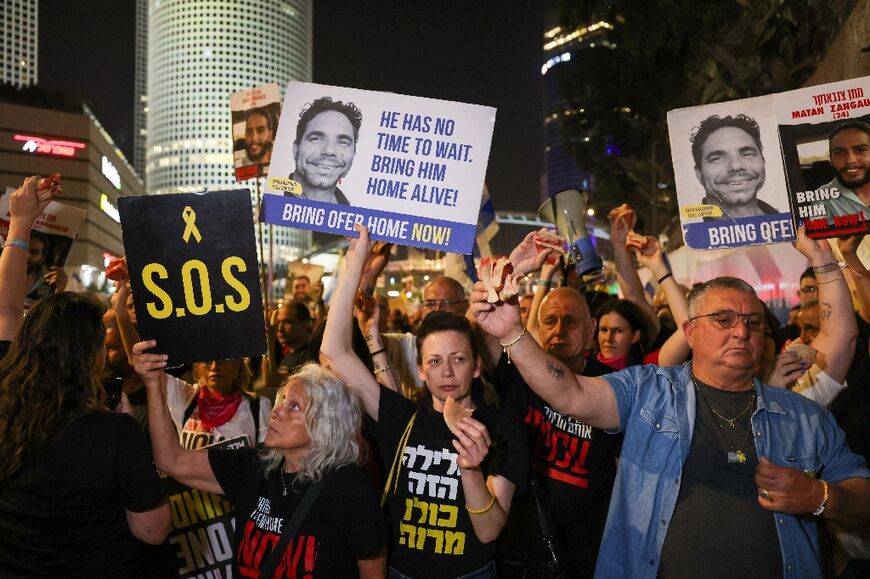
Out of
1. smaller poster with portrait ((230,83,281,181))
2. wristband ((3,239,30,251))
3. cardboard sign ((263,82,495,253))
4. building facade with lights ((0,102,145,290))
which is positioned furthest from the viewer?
building facade with lights ((0,102,145,290))

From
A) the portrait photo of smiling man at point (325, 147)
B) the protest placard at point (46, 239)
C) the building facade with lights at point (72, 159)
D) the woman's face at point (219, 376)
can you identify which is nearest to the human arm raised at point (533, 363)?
the portrait photo of smiling man at point (325, 147)

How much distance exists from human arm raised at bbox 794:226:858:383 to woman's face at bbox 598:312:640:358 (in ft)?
5.96

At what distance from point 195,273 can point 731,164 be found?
333 centimetres

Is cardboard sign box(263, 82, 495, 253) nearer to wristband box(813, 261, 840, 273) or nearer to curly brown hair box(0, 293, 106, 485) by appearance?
curly brown hair box(0, 293, 106, 485)

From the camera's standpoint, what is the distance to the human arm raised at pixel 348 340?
3.96 meters

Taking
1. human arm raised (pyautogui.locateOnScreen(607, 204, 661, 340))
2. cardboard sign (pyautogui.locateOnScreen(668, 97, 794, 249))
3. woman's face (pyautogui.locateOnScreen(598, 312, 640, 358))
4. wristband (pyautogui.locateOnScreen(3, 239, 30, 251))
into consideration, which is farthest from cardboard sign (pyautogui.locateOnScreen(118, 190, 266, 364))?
woman's face (pyautogui.locateOnScreen(598, 312, 640, 358))

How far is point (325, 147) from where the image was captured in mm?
4797

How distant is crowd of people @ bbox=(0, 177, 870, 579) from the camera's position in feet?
9.89

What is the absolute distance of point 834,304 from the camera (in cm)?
403

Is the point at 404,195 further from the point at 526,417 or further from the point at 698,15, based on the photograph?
the point at 698,15

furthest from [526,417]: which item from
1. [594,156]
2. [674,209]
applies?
[594,156]

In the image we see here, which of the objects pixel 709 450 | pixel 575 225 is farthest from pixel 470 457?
pixel 575 225

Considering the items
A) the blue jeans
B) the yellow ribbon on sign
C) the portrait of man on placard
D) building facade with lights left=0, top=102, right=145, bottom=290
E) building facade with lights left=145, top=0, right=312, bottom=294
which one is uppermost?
building facade with lights left=145, top=0, right=312, bottom=294

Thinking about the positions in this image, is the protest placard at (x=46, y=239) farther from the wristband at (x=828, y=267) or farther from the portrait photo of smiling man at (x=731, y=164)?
the wristband at (x=828, y=267)
